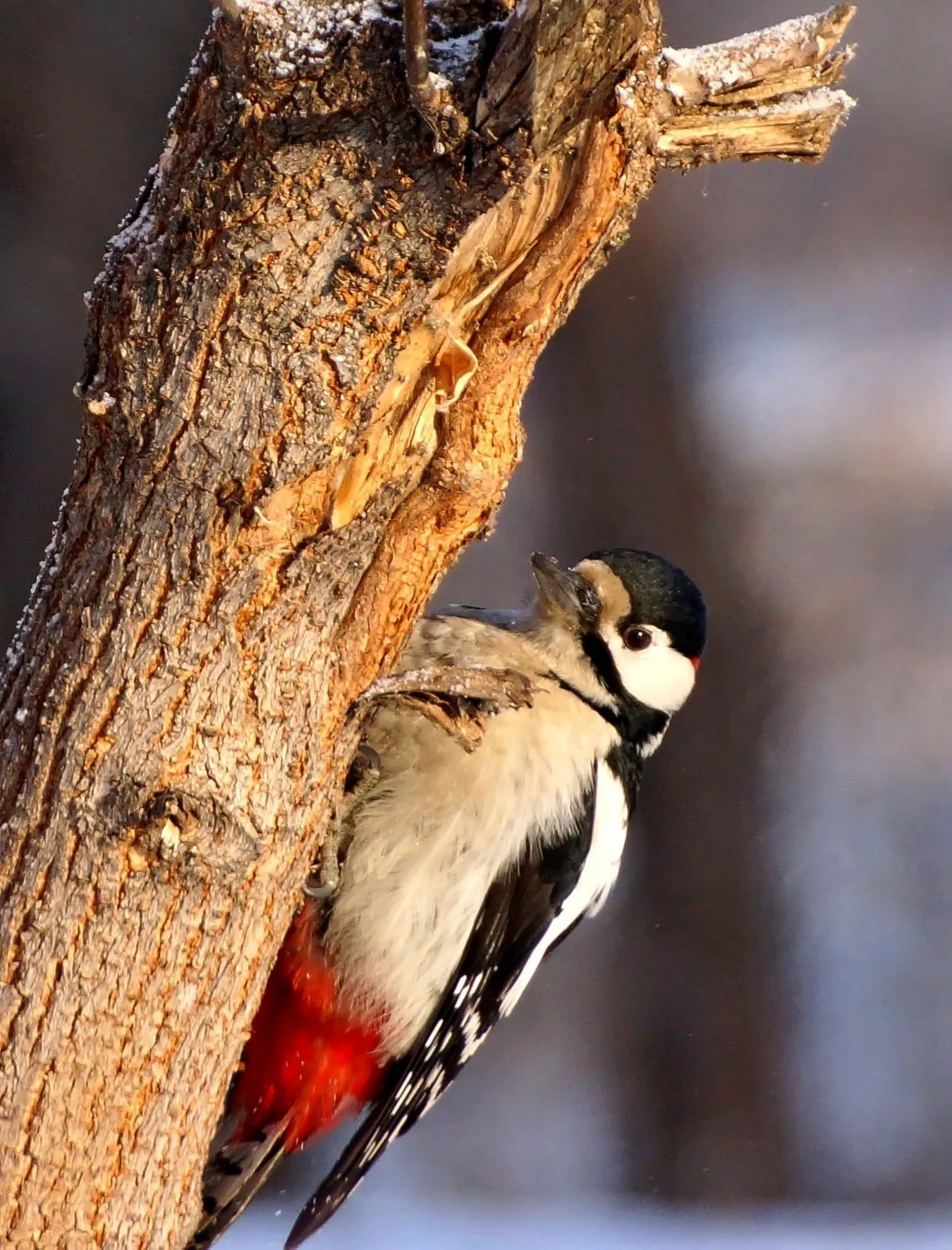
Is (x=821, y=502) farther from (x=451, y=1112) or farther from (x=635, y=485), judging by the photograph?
(x=451, y=1112)

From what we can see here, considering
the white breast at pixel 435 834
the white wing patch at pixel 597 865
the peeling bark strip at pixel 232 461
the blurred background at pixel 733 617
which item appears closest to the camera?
the peeling bark strip at pixel 232 461

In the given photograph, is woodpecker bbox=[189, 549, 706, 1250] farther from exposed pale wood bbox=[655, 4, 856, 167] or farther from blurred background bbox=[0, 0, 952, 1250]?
blurred background bbox=[0, 0, 952, 1250]

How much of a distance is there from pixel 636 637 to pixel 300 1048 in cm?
58

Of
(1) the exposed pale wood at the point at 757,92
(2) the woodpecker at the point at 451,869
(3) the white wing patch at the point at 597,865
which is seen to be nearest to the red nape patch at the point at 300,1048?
(2) the woodpecker at the point at 451,869

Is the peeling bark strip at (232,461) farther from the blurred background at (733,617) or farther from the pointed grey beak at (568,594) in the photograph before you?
the blurred background at (733,617)

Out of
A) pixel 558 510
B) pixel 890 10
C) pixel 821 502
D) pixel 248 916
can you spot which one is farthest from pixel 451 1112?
pixel 890 10

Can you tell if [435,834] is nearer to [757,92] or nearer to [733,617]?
[757,92]

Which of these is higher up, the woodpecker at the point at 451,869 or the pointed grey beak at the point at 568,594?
the pointed grey beak at the point at 568,594

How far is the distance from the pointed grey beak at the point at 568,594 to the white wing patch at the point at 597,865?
17 cm

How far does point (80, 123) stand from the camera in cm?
182

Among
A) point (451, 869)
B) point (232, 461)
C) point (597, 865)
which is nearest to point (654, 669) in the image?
point (597, 865)

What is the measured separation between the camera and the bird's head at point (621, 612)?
4.30 feet

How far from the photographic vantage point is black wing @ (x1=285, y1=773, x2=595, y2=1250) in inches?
48.5

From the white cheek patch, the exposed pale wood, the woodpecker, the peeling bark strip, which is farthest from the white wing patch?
the exposed pale wood
